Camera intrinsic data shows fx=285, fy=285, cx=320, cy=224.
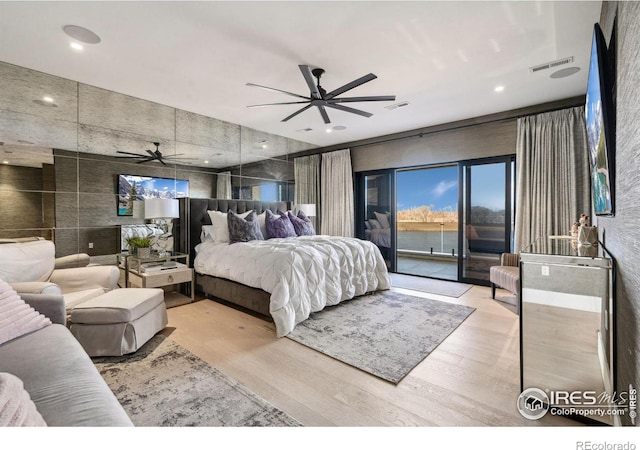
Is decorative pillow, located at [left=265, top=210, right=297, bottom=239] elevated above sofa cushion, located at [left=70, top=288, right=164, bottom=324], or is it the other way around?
decorative pillow, located at [left=265, top=210, right=297, bottom=239]

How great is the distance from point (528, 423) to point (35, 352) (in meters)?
2.62

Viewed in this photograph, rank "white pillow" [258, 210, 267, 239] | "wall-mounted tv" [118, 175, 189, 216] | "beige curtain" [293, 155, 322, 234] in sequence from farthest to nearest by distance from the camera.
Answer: "beige curtain" [293, 155, 322, 234] < "white pillow" [258, 210, 267, 239] < "wall-mounted tv" [118, 175, 189, 216]

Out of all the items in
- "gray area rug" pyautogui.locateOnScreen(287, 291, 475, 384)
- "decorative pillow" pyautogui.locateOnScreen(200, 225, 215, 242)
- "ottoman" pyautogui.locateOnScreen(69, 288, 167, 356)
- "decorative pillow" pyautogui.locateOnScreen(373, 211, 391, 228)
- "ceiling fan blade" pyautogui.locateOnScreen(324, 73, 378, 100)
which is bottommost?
"gray area rug" pyautogui.locateOnScreen(287, 291, 475, 384)

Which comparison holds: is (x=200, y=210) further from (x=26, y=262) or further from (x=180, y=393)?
(x=180, y=393)

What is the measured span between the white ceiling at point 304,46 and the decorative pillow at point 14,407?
2.43 m

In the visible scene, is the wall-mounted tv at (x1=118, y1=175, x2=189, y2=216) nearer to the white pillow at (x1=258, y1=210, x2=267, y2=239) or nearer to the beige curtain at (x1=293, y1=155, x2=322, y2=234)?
the white pillow at (x1=258, y1=210, x2=267, y2=239)

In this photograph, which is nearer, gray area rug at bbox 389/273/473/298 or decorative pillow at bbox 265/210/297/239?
gray area rug at bbox 389/273/473/298

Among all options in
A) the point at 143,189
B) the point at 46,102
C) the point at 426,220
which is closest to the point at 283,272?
the point at 143,189

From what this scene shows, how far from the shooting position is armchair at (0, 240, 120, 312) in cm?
212

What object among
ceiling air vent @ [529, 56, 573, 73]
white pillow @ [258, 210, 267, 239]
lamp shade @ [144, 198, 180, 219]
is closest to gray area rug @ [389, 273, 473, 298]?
white pillow @ [258, 210, 267, 239]

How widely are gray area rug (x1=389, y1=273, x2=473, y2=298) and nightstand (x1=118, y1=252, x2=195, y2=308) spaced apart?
3126mm

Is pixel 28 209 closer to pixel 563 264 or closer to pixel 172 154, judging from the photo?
pixel 172 154

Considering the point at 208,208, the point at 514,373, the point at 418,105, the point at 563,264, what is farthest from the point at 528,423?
the point at 208,208

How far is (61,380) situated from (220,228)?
2932 millimetres
